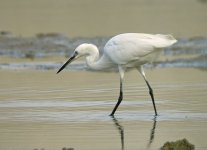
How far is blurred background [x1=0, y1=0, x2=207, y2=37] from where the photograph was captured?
2600 centimetres

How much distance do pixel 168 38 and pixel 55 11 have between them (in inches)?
835

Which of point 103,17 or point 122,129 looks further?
point 103,17

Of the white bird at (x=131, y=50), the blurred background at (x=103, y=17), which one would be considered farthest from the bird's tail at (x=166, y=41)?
the blurred background at (x=103, y=17)

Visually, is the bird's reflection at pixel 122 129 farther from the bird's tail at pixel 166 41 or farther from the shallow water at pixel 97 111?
the bird's tail at pixel 166 41

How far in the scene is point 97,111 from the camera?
40.0ft

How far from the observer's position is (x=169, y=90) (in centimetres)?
1410

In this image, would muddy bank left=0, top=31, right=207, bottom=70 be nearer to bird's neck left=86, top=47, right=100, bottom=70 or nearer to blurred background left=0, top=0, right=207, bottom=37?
blurred background left=0, top=0, right=207, bottom=37

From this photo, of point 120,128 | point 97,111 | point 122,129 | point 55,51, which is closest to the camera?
point 122,129

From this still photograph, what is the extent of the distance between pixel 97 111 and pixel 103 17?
18029mm

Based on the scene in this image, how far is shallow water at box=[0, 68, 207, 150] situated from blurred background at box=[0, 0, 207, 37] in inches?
339

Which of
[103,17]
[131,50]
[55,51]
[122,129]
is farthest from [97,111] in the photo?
[103,17]

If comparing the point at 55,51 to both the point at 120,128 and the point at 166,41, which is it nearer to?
the point at 166,41

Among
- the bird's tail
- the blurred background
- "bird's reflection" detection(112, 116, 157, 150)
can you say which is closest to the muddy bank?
the blurred background

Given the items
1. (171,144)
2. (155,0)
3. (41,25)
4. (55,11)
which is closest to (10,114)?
(171,144)
